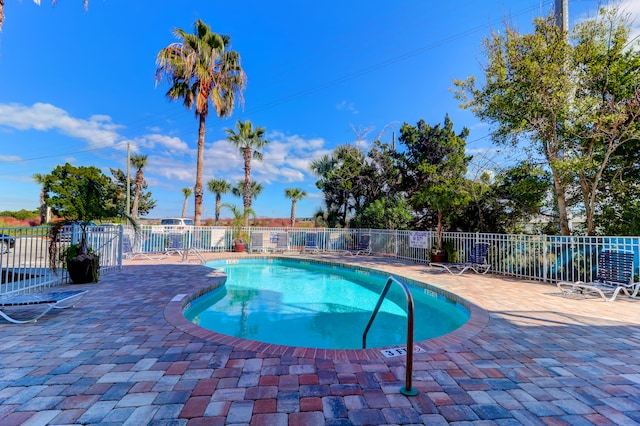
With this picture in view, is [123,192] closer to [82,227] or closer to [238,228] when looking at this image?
[238,228]

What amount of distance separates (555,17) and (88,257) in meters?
13.1

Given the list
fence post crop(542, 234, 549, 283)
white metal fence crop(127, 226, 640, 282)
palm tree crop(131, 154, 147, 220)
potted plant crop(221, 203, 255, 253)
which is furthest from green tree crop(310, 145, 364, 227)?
palm tree crop(131, 154, 147, 220)

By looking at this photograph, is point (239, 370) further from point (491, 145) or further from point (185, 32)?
point (185, 32)

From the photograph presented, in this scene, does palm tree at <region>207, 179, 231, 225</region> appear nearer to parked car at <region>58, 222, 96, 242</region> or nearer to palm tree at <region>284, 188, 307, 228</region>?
palm tree at <region>284, 188, 307, 228</region>

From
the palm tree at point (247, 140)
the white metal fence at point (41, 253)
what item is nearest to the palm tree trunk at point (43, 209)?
the palm tree at point (247, 140)

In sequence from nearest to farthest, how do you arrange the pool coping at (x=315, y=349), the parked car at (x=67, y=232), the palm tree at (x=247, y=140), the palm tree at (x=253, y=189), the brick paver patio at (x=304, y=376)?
the brick paver patio at (x=304, y=376), the pool coping at (x=315, y=349), the parked car at (x=67, y=232), the palm tree at (x=247, y=140), the palm tree at (x=253, y=189)

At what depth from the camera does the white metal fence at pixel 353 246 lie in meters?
Answer: 5.75

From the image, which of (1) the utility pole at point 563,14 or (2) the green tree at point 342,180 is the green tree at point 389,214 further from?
(1) the utility pole at point 563,14

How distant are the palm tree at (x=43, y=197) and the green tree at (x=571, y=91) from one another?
36.4 meters

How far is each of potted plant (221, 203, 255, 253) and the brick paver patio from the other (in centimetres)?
958

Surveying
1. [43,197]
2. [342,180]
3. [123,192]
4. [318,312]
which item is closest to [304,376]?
[318,312]

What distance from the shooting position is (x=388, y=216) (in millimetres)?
14047

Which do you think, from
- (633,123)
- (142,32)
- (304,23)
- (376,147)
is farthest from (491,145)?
(142,32)

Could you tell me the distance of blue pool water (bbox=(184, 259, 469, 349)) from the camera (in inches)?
179
